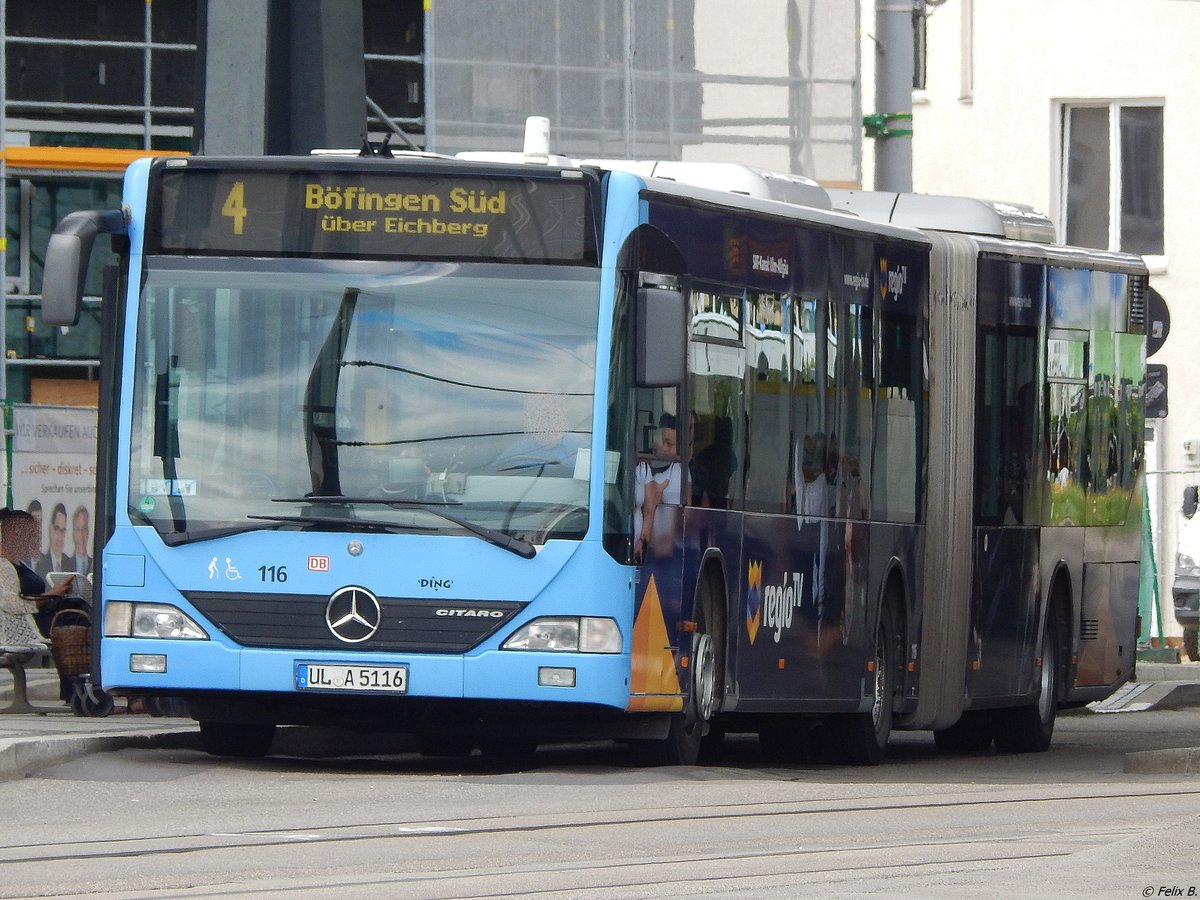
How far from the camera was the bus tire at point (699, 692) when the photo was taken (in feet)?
45.3

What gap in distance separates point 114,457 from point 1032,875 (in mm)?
5970

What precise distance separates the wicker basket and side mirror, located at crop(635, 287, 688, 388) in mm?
5683

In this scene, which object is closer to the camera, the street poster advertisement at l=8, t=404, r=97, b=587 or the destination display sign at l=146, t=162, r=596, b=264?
the destination display sign at l=146, t=162, r=596, b=264

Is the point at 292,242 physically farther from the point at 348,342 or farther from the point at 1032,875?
the point at 1032,875

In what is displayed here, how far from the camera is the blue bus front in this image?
1300cm

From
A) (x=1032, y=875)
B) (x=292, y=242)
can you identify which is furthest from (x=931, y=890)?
(x=292, y=242)

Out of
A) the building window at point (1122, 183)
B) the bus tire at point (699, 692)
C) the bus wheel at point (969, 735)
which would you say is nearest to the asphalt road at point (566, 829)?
the bus tire at point (699, 692)

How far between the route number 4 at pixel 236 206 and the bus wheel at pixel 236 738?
8.21 feet

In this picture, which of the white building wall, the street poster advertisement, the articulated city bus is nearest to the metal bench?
the articulated city bus

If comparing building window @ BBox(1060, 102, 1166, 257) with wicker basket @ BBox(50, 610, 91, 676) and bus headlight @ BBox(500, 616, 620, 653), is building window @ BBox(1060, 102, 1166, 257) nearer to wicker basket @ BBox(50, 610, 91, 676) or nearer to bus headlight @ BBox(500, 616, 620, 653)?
wicker basket @ BBox(50, 610, 91, 676)

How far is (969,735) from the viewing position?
19547 mm

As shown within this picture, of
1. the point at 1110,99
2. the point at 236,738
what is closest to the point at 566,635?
the point at 236,738

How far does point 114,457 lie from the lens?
44.0 ft

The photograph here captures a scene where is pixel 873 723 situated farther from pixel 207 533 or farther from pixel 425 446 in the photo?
pixel 207 533
